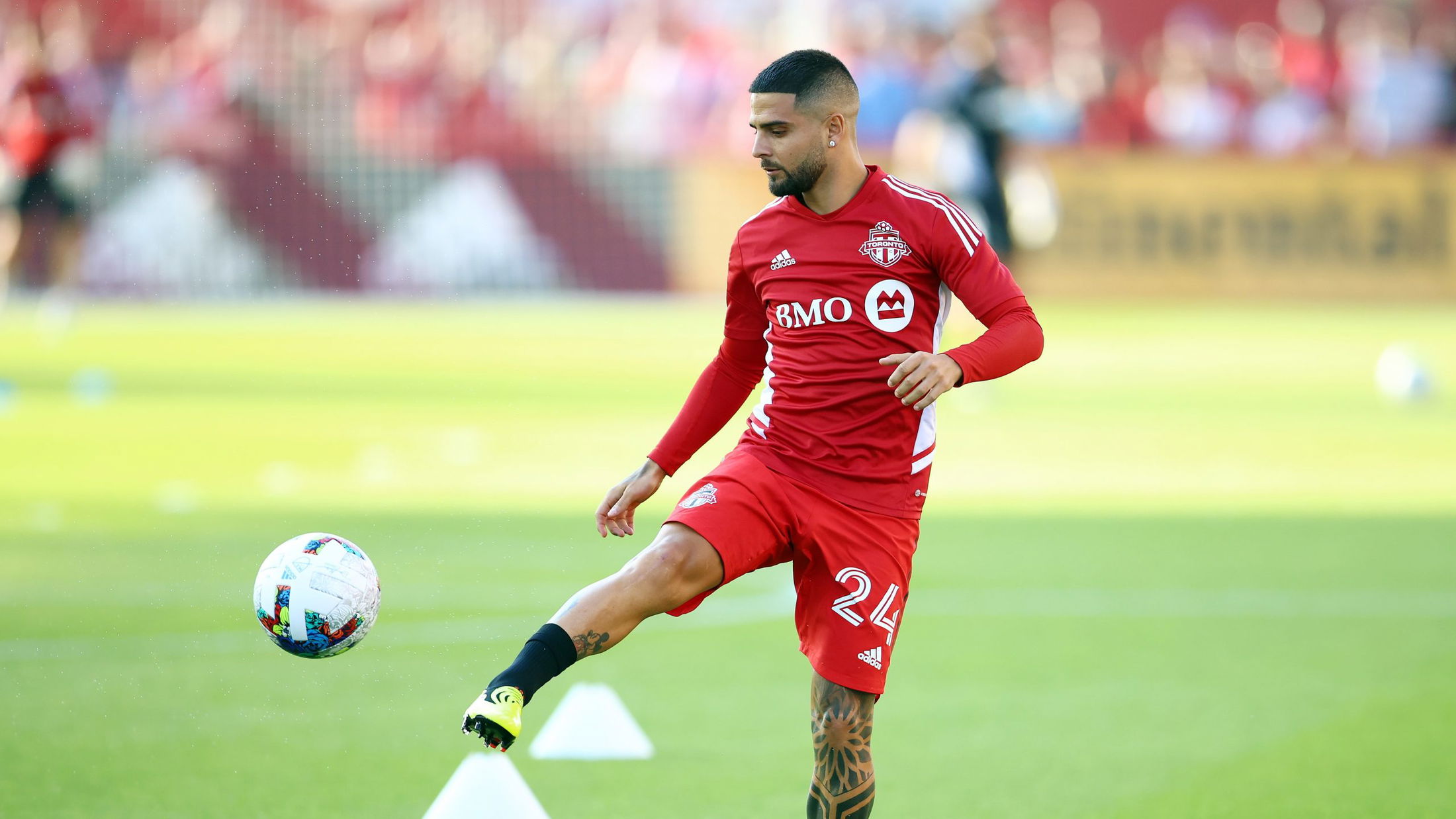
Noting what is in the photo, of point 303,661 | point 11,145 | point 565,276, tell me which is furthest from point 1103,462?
point 565,276

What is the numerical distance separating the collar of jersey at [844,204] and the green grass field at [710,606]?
5.38ft

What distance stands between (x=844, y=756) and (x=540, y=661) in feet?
2.48

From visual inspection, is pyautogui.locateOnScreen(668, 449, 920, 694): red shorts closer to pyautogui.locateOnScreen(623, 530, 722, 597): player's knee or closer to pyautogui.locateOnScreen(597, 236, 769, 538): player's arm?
pyautogui.locateOnScreen(623, 530, 722, 597): player's knee

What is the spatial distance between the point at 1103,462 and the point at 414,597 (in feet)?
19.4

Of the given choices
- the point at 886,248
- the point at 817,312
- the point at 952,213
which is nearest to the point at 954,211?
the point at 952,213

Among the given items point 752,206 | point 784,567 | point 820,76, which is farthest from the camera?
point 752,206

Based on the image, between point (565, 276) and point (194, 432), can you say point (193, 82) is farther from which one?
point (194, 432)

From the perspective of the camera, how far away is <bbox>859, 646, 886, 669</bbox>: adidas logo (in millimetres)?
4574

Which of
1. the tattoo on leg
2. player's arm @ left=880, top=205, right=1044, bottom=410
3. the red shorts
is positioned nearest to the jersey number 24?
the red shorts

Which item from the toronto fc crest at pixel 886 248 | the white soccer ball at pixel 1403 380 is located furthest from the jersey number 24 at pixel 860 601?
the white soccer ball at pixel 1403 380

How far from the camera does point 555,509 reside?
10656 mm

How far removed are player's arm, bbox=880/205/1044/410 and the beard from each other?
12.6 inches

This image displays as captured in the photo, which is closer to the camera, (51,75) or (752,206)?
(51,75)

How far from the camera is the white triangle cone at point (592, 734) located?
19.1 ft
